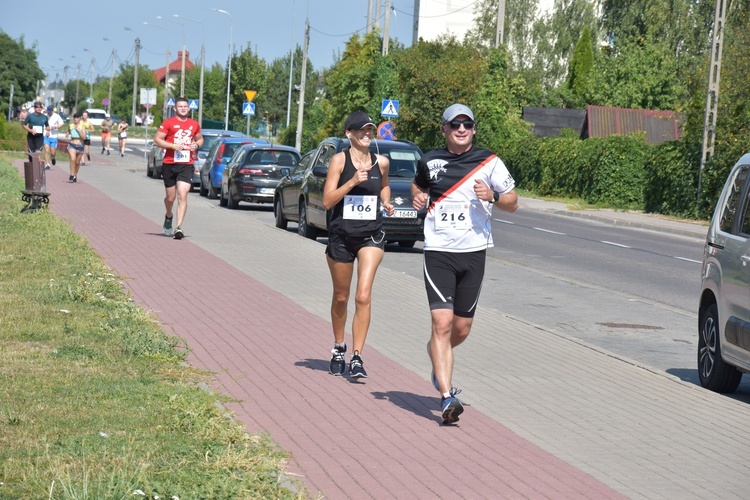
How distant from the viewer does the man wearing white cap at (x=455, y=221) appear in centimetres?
750

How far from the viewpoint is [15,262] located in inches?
518

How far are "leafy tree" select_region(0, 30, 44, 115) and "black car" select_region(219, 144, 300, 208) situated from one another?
321 ft

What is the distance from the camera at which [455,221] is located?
24.6 feet

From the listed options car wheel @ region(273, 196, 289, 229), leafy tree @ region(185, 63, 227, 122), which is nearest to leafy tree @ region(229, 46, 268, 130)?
leafy tree @ region(185, 63, 227, 122)

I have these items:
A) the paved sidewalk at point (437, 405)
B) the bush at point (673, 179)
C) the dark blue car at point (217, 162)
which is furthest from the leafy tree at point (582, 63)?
the paved sidewalk at point (437, 405)

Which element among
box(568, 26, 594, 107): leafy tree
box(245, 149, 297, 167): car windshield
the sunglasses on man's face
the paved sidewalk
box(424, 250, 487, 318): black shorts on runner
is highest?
box(568, 26, 594, 107): leafy tree

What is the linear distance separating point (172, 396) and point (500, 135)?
41.8 meters

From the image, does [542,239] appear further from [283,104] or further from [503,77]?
[283,104]

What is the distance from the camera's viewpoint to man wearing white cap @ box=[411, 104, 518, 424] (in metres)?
7.50

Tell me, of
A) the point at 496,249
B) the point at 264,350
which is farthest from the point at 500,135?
the point at 264,350

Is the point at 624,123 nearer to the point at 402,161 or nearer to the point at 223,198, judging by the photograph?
the point at 223,198

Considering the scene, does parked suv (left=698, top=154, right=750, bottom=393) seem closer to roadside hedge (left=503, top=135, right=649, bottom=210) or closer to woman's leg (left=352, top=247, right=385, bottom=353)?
woman's leg (left=352, top=247, right=385, bottom=353)

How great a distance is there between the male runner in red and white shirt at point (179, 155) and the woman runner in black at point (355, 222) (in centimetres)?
935

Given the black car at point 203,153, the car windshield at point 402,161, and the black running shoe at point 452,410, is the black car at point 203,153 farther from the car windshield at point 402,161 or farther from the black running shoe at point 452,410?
the black running shoe at point 452,410
